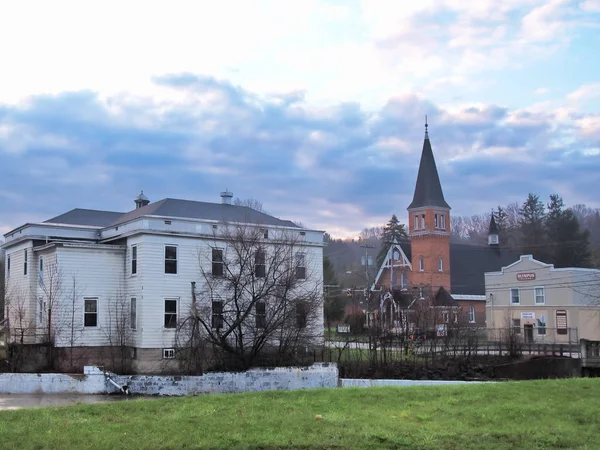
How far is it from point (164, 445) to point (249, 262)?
20822 millimetres

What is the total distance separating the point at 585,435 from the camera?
10.2 m

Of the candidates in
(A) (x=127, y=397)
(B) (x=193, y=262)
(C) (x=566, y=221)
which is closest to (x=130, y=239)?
(B) (x=193, y=262)

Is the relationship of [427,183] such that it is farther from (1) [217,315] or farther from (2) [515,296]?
(1) [217,315]

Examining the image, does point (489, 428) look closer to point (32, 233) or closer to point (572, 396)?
point (572, 396)

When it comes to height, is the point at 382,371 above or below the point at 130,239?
below

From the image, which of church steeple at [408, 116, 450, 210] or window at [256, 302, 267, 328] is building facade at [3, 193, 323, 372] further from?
church steeple at [408, 116, 450, 210]

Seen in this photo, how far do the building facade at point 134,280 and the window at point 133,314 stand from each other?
0.05 metres

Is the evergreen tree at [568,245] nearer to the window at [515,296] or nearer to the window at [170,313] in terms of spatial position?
the window at [515,296]

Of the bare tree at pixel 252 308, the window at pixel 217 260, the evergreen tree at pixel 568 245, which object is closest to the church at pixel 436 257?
the evergreen tree at pixel 568 245

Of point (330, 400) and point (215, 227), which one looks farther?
point (215, 227)

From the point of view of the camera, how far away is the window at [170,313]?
32.8 metres

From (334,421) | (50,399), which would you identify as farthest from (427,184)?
(334,421)

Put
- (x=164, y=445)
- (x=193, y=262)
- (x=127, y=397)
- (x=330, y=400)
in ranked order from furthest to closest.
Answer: (x=193, y=262), (x=127, y=397), (x=330, y=400), (x=164, y=445)

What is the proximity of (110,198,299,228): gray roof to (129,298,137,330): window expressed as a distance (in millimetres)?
4603
